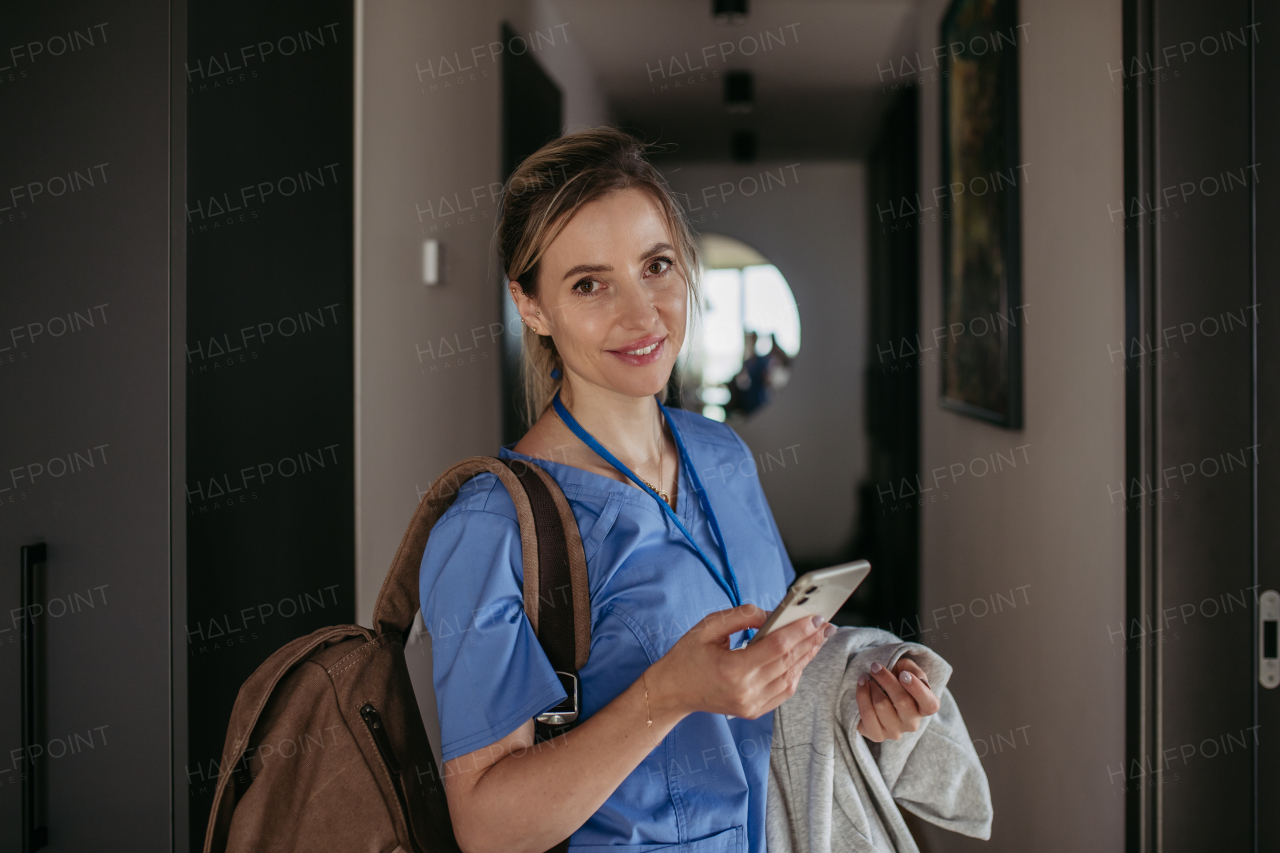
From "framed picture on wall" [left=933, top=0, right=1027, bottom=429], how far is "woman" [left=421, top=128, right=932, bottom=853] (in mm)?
1027

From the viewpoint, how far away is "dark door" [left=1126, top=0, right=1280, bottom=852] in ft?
3.87

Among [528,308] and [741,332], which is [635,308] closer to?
[528,308]

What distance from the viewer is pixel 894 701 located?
99 centimetres

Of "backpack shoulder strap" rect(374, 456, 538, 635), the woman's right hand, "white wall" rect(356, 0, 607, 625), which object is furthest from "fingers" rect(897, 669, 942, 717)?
"white wall" rect(356, 0, 607, 625)

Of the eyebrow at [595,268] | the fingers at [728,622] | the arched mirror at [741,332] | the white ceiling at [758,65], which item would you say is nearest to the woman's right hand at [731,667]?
the fingers at [728,622]

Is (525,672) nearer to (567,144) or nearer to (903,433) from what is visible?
(567,144)

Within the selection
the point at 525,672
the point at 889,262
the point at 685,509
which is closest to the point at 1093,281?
the point at 685,509

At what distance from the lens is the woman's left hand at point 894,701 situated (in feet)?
3.18

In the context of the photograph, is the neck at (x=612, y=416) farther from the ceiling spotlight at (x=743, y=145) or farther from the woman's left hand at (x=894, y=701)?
the ceiling spotlight at (x=743, y=145)

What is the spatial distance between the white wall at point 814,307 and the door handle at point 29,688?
456 cm

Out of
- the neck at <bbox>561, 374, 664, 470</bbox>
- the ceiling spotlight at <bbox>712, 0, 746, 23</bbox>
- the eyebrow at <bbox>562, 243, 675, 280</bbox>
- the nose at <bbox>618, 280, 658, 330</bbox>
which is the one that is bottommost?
the neck at <bbox>561, 374, 664, 470</bbox>

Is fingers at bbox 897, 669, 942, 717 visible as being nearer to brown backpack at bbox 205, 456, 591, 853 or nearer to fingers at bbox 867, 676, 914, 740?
fingers at bbox 867, 676, 914, 740

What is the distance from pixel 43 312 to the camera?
109cm

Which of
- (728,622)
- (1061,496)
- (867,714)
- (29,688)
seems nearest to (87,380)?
(29,688)
